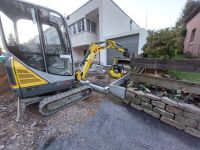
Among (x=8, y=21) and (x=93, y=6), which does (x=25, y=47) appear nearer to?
(x=8, y=21)

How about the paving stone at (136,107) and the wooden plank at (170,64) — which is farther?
the paving stone at (136,107)

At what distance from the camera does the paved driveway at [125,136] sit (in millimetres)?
1794

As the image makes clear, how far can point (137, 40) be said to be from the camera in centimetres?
746

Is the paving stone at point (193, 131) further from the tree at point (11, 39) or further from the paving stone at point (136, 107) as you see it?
the tree at point (11, 39)

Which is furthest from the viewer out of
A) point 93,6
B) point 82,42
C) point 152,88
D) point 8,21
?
point 82,42

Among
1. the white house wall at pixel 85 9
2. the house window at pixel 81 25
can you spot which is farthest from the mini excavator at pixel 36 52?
the house window at pixel 81 25

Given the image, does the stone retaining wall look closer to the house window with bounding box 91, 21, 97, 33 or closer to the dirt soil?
the dirt soil

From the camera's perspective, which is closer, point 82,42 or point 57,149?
point 57,149

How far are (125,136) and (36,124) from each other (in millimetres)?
1997

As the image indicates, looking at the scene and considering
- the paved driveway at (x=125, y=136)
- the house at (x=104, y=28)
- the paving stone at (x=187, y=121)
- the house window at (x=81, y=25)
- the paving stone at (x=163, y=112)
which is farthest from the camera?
the house window at (x=81, y=25)

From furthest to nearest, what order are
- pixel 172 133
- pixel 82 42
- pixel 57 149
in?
1. pixel 82 42
2. pixel 172 133
3. pixel 57 149

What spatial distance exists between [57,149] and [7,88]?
3.91m

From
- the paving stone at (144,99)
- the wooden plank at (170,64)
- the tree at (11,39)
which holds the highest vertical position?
the tree at (11,39)

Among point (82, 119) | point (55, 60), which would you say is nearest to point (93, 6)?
point (55, 60)
